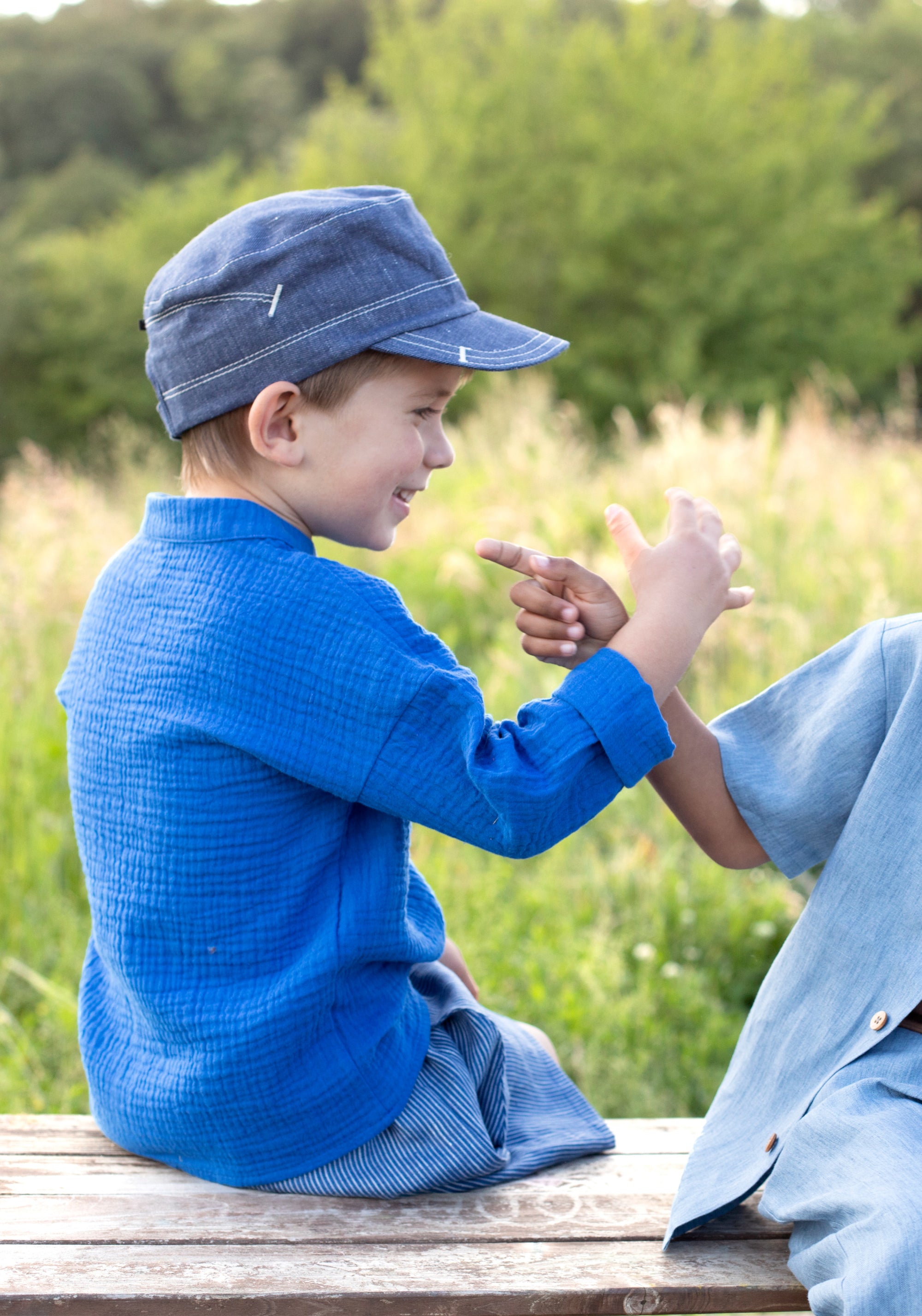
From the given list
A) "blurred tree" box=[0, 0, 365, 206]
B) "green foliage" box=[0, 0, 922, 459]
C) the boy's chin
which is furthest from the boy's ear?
"blurred tree" box=[0, 0, 365, 206]

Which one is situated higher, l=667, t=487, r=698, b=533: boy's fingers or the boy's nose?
the boy's nose

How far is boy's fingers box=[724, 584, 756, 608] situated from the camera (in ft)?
4.75

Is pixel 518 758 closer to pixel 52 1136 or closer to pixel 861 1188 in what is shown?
pixel 861 1188

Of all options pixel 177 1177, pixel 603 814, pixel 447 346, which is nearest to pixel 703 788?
pixel 447 346

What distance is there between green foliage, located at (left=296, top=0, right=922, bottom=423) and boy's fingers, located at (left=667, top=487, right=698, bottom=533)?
15603mm

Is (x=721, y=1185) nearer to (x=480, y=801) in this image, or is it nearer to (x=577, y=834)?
(x=480, y=801)

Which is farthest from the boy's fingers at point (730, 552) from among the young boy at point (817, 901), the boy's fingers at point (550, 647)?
the boy's fingers at point (550, 647)

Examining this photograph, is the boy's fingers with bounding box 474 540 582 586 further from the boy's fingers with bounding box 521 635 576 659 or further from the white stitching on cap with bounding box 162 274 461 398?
the white stitching on cap with bounding box 162 274 461 398

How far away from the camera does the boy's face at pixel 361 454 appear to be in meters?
1.36

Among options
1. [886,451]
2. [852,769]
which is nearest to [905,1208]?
[852,769]

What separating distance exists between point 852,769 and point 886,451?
5.80 m

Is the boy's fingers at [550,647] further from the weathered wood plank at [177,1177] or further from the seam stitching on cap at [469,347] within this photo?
the weathered wood plank at [177,1177]

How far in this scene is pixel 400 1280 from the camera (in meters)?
1.31

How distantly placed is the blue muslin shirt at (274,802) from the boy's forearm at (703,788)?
0.53 ft
